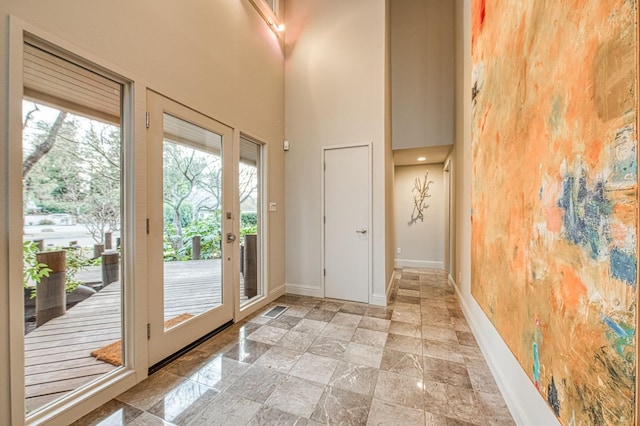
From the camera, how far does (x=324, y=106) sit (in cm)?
350

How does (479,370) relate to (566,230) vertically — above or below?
below

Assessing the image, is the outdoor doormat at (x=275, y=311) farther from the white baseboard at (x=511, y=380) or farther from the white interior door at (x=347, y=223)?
the white baseboard at (x=511, y=380)

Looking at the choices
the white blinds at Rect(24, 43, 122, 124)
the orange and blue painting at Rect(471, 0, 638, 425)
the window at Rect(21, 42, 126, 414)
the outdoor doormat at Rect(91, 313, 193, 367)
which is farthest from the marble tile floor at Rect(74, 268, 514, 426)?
the white blinds at Rect(24, 43, 122, 124)

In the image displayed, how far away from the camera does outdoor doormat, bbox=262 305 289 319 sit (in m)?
2.90

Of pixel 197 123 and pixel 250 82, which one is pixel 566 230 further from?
pixel 250 82

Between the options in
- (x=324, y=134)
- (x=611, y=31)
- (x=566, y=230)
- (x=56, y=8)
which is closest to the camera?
(x=611, y=31)

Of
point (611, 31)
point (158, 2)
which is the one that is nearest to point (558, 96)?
point (611, 31)

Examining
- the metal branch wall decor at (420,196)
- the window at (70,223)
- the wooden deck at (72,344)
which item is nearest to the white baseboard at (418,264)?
the metal branch wall decor at (420,196)

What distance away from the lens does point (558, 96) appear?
1.05m

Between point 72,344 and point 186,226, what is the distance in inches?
41.5

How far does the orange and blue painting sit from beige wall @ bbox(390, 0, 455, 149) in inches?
78.2

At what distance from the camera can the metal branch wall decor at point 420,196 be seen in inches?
208

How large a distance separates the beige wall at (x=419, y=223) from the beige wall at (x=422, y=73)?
5.75 feet

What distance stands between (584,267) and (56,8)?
2.79 m
